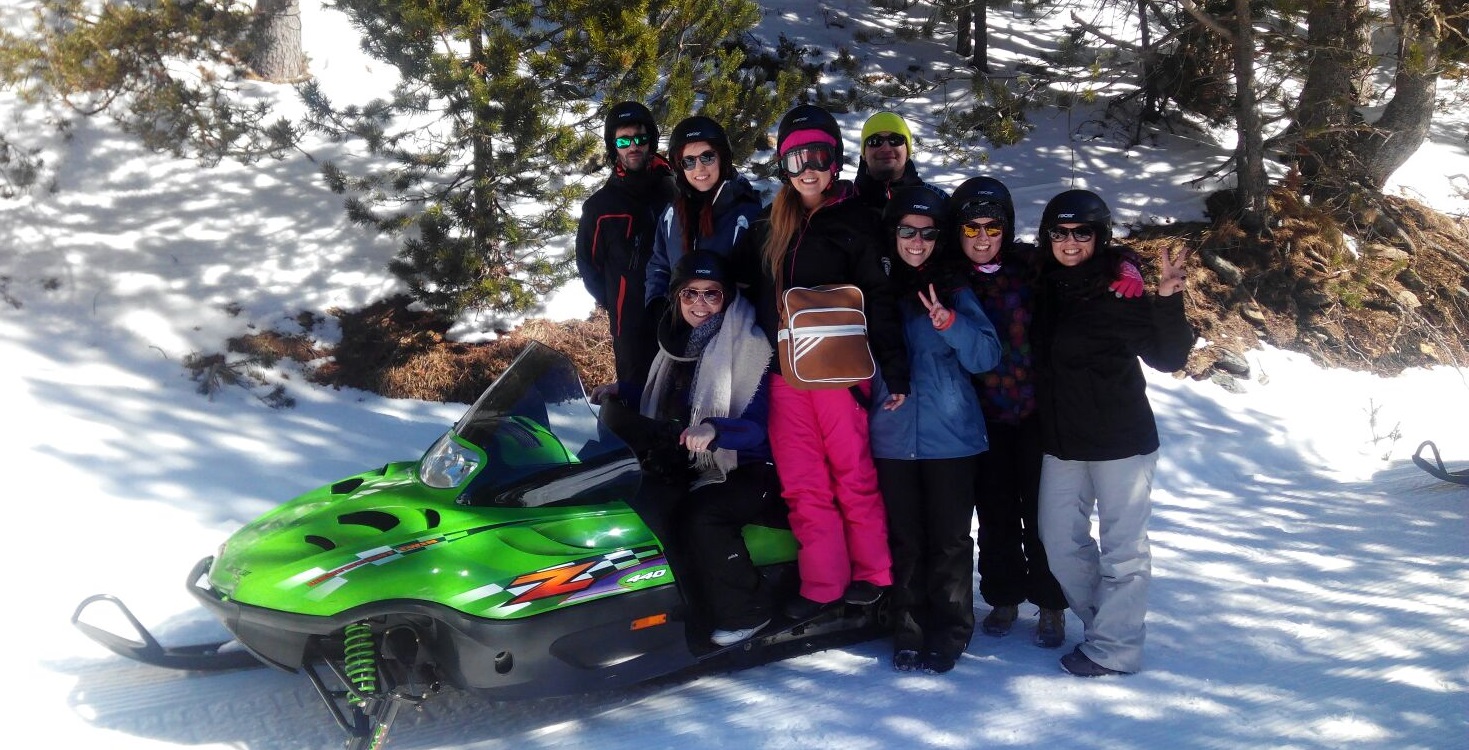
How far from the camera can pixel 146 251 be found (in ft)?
23.1

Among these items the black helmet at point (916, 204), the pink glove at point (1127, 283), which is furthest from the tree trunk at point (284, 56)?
the pink glove at point (1127, 283)

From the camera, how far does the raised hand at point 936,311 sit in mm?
3395

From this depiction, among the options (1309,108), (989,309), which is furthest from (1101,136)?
(989,309)

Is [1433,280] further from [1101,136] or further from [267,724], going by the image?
[267,724]

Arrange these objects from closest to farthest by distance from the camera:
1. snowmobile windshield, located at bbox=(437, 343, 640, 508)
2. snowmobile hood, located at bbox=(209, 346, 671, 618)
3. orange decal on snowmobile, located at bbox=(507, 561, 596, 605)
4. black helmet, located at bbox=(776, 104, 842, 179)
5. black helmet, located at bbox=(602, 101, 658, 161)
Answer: snowmobile hood, located at bbox=(209, 346, 671, 618), orange decal on snowmobile, located at bbox=(507, 561, 596, 605), snowmobile windshield, located at bbox=(437, 343, 640, 508), black helmet, located at bbox=(776, 104, 842, 179), black helmet, located at bbox=(602, 101, 658, 161)

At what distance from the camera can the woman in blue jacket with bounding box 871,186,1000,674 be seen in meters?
3.55

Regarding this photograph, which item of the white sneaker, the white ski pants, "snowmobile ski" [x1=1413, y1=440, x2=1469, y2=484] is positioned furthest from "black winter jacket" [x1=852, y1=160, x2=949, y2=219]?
"snowmobile ski" [x1=1413, y1=440, x2=1469, y2=484]

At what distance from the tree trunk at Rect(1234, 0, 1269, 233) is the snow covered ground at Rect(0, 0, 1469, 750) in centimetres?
61

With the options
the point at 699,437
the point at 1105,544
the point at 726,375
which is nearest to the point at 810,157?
the point at 726,375

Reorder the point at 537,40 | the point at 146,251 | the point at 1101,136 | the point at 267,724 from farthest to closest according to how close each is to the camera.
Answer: the point at 1101,136 < the point at 146,251 < the point at 537,40 < the point at 267,724

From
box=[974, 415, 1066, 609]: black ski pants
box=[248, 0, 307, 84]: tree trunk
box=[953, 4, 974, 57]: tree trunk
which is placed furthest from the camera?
box=[953, 4, 974, 57]: tree trunk

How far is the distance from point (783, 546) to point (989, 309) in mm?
1126

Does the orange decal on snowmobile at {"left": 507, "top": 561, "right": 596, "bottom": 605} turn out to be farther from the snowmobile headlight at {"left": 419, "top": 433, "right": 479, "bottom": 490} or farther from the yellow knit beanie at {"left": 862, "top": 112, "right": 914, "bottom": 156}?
the yellow knit beanie at {"left": 862, "top": 112, "right": 914, "bottom": 156}

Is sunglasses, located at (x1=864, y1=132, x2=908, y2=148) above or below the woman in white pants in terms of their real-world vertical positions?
above
